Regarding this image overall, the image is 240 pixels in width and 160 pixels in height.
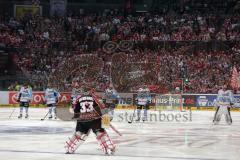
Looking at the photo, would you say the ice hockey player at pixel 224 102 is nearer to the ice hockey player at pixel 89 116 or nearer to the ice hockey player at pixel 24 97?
the ice hockey player at pixel 24 97

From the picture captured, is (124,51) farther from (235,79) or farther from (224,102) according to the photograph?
(224,102)

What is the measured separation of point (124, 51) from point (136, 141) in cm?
1871

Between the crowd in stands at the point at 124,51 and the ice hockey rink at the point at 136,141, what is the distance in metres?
9.24

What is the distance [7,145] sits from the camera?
13.8m

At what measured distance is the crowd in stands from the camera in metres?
31.2

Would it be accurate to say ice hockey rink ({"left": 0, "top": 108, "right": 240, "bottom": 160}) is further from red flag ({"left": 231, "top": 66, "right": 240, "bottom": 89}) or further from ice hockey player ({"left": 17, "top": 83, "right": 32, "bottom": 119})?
red flag ({"left": 231, "top": 66, "right": 240, "bottom": 89})

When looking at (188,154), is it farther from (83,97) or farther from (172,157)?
(83,97)

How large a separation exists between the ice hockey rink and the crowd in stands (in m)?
9.24

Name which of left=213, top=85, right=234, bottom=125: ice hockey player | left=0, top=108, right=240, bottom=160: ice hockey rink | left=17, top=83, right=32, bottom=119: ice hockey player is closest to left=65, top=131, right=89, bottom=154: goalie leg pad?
left=0, top=108, right=240, bottom=160: ice hockey rink

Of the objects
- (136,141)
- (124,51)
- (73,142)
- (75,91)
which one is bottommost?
(136,141)

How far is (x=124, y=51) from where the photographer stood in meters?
33.6

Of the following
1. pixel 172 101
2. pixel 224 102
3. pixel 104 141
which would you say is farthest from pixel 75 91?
pixel 104 141

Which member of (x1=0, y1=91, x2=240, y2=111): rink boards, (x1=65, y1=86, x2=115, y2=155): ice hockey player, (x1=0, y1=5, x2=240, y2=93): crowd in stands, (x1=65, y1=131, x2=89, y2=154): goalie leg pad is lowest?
(x1=0, y1=91, x2=240, y2=111): rink boards

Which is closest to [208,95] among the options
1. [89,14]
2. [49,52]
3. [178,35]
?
[178,35]
